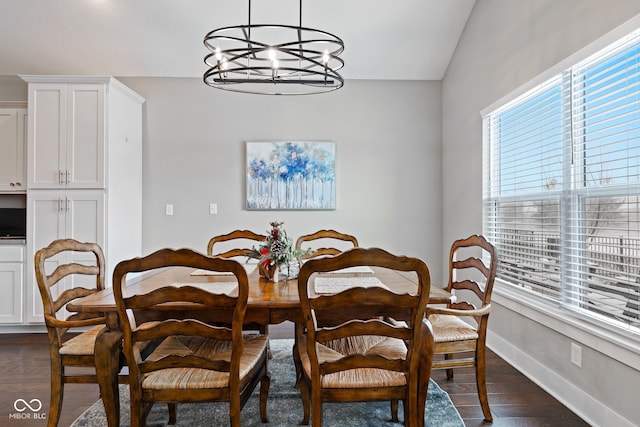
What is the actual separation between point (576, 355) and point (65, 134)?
430 centimetres

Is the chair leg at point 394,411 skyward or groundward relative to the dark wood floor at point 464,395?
skyward

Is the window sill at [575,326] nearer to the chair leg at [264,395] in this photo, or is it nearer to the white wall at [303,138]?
the white wall at [303,138]

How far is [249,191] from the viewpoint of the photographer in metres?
4.32

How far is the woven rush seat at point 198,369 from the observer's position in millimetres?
1608

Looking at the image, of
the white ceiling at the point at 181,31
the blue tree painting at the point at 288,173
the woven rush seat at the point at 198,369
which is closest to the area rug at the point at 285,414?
the woven rush seat at the point at 198,369

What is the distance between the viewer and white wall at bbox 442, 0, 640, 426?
1.99m

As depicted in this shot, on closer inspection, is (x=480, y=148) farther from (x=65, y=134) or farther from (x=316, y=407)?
(x=65, y=134)

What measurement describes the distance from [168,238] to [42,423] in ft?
7.66

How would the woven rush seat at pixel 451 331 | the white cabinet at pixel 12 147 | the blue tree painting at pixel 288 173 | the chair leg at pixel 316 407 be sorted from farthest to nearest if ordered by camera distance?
the blue tree painting at pixel 288 173 → the white cabinet at pixel 12 147 → the woven rush seat at pixel 451 331 → the chair leg at pixel 316 407

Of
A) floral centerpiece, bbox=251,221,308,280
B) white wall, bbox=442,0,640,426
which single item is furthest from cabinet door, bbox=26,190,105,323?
A: white wall, bbox=442,0,640,426

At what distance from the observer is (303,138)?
436 centimetres

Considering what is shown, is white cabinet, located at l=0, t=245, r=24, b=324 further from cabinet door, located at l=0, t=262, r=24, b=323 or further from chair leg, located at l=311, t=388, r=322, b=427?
chair leg, located at l=311, t=388, r=322, b=427

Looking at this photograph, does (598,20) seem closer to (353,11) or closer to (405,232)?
(353,11)

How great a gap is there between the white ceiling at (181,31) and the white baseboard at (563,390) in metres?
2.87
